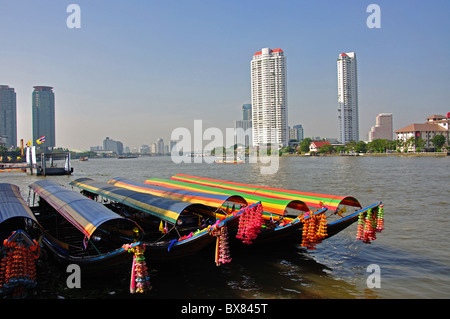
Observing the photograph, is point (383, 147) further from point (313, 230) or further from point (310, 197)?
point (313, 230)

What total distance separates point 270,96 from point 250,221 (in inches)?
4117

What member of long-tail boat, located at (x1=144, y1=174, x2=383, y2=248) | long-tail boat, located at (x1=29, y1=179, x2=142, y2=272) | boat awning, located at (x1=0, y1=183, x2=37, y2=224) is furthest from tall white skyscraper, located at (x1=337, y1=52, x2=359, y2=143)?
boat awning, located at (x1=0, y1=183, x2=37, y2=224)

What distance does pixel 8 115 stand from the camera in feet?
544

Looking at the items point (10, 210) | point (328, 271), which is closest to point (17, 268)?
point (10, 210)

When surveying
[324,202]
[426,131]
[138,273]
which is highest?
[426,131]

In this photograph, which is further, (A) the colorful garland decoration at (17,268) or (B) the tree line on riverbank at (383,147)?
(B) the tree line on riverbank at (383,147)

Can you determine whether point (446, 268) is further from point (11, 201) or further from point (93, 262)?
point (11, 201)

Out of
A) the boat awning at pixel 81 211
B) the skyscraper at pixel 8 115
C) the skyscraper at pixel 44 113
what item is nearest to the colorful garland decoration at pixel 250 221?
the boat awning at pixel 81 211

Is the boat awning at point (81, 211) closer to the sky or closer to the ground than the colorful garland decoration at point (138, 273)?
closer to the sky

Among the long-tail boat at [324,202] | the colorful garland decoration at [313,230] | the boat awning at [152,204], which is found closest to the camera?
the boat awning at [152,204]

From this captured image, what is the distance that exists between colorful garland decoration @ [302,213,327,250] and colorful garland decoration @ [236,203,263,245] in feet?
3.87

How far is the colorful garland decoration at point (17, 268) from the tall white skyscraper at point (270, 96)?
105442 mm

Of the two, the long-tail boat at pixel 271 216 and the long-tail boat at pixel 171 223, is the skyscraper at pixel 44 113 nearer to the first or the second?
the long-tail boat at pixel 171 223

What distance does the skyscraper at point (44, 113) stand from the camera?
159 meters
